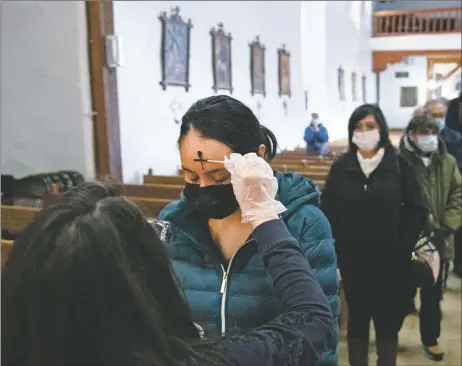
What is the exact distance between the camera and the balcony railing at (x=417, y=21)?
54.6 feet

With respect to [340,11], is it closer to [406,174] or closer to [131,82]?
[131,82]

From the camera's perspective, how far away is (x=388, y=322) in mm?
2775

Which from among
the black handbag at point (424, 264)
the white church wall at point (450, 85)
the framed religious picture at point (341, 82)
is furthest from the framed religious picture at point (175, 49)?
the white church wall at point (450, 85)

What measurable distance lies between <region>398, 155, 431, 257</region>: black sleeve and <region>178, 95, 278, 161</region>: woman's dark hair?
4.77ft

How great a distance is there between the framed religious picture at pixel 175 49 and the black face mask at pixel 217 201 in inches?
173

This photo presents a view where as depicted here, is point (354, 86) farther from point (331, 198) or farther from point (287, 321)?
point (287, 321)

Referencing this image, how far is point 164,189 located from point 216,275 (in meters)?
2.93

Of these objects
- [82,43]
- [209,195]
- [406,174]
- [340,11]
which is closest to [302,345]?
[209,195]

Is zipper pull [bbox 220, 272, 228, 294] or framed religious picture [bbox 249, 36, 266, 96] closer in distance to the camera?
zipper pull [bbox 220, 272, 228, 294]

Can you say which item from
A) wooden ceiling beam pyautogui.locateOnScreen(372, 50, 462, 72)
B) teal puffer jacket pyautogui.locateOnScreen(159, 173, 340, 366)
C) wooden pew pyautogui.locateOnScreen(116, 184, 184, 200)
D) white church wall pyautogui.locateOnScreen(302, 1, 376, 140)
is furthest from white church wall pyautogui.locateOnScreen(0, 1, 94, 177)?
wooden ceiling beam pyautogui.locateOnScreen(372, 50, 462, 72)

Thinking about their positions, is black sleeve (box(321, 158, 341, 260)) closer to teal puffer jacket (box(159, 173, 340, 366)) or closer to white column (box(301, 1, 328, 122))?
teal puffer jacket (box(159, 173, 340, 366))

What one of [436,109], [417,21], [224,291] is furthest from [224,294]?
[417,21]

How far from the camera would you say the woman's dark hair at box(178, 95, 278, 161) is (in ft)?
4.56

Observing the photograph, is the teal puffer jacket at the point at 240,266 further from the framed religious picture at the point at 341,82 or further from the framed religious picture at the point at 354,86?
the framed religious picture at the point at 354,86
